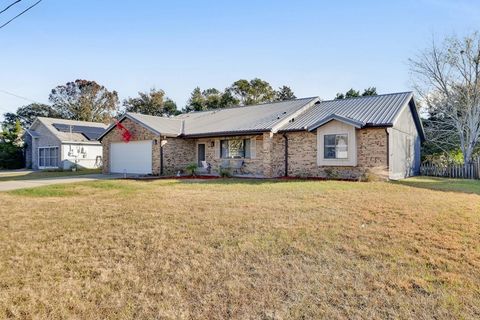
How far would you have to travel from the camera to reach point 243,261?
194 inches

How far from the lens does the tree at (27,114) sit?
5813 centimetres

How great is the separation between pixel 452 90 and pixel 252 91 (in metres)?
26.6

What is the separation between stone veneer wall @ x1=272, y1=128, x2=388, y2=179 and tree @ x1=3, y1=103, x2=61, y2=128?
53568 mm

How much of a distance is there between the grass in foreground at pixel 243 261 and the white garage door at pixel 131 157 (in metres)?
12.3

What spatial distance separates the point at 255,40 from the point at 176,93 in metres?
34.7

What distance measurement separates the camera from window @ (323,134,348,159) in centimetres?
1662

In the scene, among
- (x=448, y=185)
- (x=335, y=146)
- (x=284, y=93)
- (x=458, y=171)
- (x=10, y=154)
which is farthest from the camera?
(x=284, y=93)

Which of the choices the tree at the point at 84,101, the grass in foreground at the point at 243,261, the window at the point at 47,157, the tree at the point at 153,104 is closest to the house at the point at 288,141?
the grass in foreground at the point at 243,261

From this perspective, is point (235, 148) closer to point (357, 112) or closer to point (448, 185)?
point (357, 112)

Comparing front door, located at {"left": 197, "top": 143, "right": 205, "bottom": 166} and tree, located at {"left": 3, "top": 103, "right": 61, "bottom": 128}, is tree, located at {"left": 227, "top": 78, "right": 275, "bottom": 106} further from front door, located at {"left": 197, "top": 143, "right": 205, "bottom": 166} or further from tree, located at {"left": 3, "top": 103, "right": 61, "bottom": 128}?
tree, located at {"left": 3, "top": 103, "right": 61, "bottom": 128}

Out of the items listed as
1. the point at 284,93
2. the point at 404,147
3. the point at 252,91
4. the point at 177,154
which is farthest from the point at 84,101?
the point at 404,147

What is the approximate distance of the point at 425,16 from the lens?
1437 centimetres

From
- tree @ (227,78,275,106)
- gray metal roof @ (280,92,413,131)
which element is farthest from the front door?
tree @ (227,78,275,106)

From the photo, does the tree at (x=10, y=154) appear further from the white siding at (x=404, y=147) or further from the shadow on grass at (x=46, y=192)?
the white siding at (x=404, y=147)
